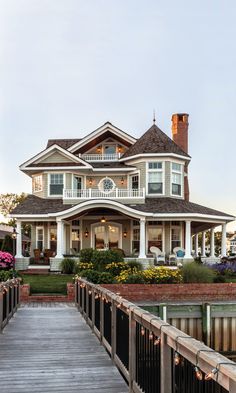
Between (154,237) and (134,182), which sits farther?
(134,182)

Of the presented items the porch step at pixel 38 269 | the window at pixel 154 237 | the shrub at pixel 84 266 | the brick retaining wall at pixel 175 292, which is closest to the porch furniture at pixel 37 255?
the porch step at pixel 38 269

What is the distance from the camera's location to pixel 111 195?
28469 millimetres

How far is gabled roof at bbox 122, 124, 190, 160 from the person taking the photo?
28.7 m

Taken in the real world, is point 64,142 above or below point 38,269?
above

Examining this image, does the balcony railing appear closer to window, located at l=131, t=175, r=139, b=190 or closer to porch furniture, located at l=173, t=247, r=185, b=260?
window, located at l=131, t=175, r=139, b=190

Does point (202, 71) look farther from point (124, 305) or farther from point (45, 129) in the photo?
point (124, 305)

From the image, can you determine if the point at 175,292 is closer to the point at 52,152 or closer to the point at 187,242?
the point at 187,242

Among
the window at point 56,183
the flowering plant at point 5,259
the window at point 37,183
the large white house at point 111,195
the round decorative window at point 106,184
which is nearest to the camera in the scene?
the flowering plant at point 5,259

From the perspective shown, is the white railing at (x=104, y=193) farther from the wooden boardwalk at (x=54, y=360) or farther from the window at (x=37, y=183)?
the wooden boardwalk at (x=54, y=360)

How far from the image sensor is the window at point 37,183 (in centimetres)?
2983

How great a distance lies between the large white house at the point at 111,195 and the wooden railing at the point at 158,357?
1982 cm

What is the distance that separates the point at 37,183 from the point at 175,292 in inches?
578

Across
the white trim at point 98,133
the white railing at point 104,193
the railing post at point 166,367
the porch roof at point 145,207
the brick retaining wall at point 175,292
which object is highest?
the white trim at point 98,133

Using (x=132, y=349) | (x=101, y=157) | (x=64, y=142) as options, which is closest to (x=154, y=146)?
(x=101, y=157)
